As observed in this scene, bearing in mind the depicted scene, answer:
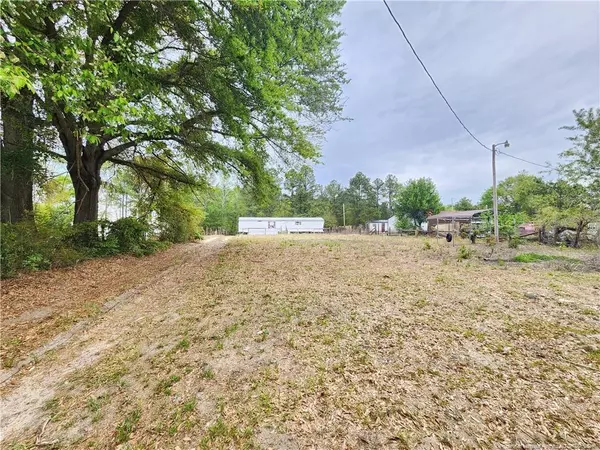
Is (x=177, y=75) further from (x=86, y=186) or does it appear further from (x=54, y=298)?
(x=54, y=298)

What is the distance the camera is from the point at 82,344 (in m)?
3.09

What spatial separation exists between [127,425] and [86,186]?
329 inches

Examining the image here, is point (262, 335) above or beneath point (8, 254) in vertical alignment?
beneath

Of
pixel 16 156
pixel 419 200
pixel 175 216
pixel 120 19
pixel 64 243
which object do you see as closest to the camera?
pixel 120 19

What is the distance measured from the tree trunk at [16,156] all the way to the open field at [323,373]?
11.6ft

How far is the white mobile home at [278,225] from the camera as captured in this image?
1197 inches

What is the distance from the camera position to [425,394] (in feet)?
6.28

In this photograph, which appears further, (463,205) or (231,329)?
(463,205)

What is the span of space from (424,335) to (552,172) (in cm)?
1444

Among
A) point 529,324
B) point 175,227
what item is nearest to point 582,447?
point 529,324

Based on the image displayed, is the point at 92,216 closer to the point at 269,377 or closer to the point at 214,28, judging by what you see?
the point at 214,28

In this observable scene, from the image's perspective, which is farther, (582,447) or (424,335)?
(424,335)

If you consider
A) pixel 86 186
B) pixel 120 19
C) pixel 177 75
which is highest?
pixel 120 19

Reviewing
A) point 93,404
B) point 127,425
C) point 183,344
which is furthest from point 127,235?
point 127,425
